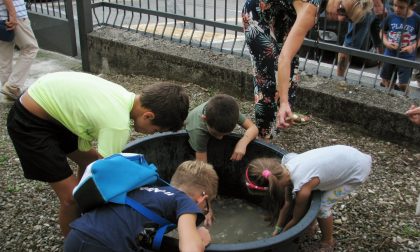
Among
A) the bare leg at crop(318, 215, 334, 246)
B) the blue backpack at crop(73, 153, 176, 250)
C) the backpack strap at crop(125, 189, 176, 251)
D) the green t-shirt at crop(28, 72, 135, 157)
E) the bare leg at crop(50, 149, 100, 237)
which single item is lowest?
the bare leg at crop(318, 215, 334, 246)

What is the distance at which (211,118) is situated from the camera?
2775 millimetres

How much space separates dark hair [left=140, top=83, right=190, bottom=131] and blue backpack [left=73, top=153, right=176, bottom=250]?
1.21 feet

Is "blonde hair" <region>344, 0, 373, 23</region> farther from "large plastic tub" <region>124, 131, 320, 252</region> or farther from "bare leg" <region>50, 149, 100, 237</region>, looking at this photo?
"bare leg" <region>50, 149, 100, 237</region>

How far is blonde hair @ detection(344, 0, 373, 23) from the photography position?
4336 mm

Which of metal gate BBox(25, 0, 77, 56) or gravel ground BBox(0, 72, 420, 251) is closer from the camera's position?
gravel ground BBox(0, 72, 420, 251)

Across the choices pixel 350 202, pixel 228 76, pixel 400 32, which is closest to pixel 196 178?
pixel 350 202

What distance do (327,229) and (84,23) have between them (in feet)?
12.9

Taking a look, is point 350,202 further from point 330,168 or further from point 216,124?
point 216,124

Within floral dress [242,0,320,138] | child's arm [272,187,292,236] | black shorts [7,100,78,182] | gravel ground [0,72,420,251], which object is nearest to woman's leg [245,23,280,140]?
floral dress [242,0,320,138]

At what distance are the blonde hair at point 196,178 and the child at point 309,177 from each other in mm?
426

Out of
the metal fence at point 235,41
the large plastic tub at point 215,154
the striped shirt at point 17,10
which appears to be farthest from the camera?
the striped shirt at point 17,10

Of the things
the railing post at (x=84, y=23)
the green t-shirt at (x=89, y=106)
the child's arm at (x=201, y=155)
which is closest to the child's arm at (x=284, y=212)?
the child's arm at (x=201, y=155)

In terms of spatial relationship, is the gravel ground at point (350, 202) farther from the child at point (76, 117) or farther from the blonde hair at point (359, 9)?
the blonde hair at point (359, 9)

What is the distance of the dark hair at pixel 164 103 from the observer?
217 centimetres
